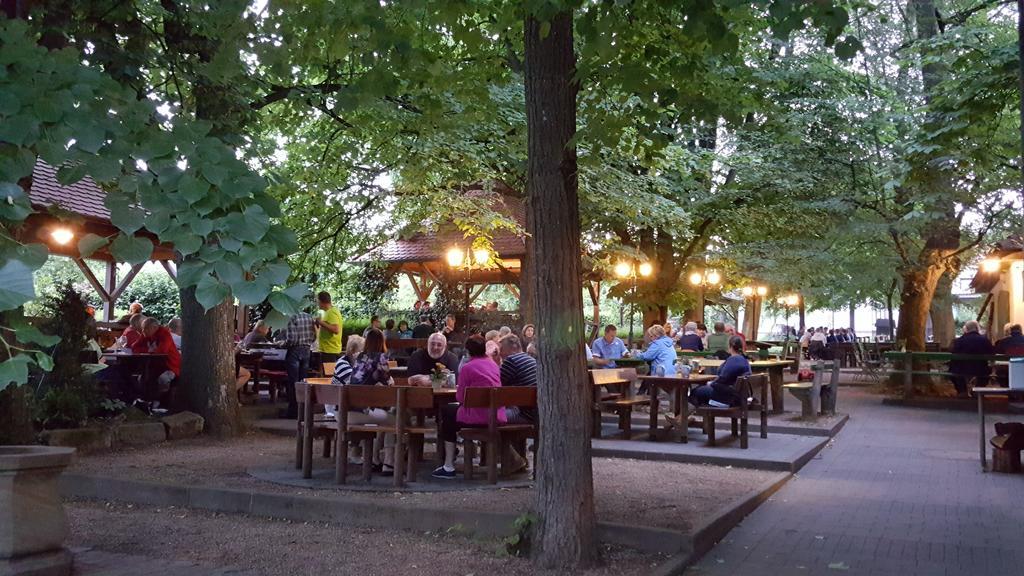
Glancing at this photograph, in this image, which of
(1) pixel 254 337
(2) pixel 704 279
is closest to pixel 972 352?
(2) pixel 704 279

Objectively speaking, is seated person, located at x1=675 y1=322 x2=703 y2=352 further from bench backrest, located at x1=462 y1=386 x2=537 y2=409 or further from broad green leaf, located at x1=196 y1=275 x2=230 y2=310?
broad green leaf, located at x1=196 y1=275 x2=230 y2=310

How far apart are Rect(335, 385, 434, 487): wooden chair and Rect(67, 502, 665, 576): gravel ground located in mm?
1091

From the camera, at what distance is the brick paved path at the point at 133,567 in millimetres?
5645

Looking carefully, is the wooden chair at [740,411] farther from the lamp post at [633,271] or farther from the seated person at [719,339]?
the lamp post at [633,271]

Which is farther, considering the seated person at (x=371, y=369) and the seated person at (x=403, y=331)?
the seated person at (x=403, y=331)

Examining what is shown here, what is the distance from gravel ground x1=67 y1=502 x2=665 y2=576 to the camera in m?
5.77

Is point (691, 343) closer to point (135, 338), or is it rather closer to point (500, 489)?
point (135, 338)

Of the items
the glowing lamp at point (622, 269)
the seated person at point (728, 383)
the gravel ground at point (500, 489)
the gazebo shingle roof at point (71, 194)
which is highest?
the gazebo shingle roof at point (71, 194)

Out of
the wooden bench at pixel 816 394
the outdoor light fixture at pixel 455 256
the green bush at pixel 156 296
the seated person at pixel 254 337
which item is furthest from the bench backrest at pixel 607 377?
the green bush at pixel 156 296

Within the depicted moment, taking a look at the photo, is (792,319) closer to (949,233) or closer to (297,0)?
(949,233)

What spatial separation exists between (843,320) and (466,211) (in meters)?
86.1

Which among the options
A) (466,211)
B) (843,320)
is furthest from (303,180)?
(843,320)

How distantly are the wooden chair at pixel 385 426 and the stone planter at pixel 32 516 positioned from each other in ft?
9.13

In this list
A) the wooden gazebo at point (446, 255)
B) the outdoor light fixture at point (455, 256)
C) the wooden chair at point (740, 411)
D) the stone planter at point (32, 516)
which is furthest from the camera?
the wooden gazebo at point (446, 255)
